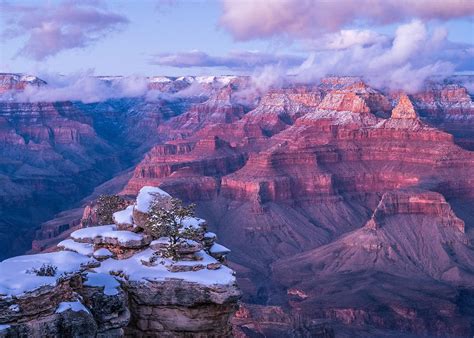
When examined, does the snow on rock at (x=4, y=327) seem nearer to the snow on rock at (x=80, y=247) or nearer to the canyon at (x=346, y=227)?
the snow on rock at (x=80, y=247)

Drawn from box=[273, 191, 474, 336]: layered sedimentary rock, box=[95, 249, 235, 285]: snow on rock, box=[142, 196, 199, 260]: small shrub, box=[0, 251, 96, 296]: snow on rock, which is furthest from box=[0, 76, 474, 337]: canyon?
box=[0, 251, 96, 296]: snow on rock

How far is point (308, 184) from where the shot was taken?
17288 cm

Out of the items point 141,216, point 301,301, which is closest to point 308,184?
point 301,301

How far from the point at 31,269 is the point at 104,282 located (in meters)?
3.39

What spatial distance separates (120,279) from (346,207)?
5744 inches

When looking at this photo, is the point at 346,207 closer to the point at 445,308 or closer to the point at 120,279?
the point at 445,308

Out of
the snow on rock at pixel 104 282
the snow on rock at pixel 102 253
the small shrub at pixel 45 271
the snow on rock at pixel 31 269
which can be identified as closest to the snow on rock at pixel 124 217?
the snow on rock at pixel 102 253

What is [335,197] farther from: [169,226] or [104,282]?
[104,282]

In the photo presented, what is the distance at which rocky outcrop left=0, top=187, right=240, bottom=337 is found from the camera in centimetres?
2450

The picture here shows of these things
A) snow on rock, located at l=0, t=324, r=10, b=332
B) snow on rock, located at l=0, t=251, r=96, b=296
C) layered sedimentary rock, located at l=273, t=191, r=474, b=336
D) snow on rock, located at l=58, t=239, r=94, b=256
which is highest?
snow on rock, located at l=0, t=251, r=96, b=296

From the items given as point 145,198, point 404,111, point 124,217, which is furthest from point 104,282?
point 404,111

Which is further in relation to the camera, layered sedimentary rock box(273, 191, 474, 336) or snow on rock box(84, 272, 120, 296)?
layered sedimentary rock box(273, 191, 474, 336)

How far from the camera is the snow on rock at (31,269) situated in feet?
79.9

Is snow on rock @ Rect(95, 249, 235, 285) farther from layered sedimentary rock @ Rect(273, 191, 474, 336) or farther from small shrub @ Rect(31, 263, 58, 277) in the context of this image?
layered sedimentary rock @ Rect(273, 191, 474, 336)
